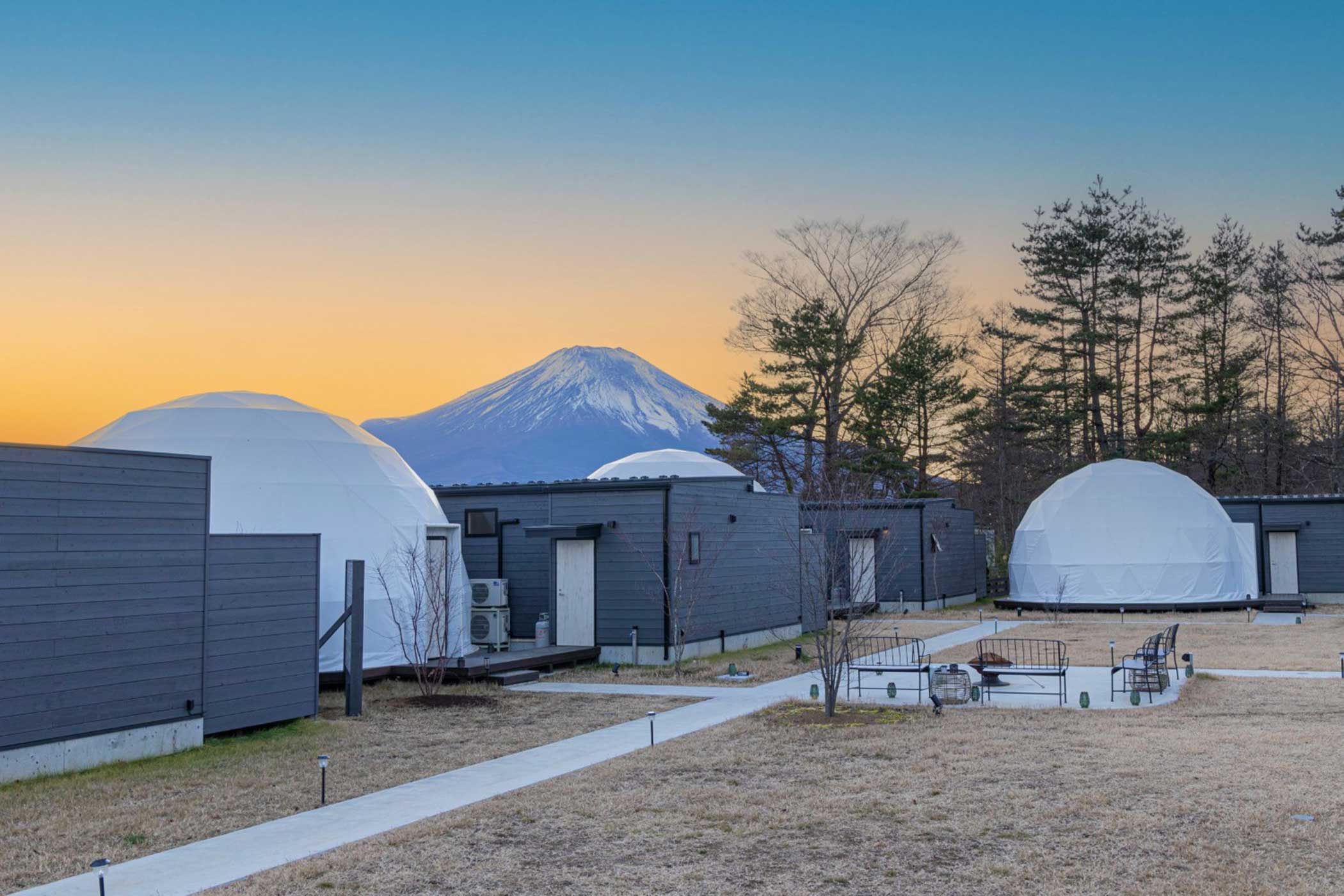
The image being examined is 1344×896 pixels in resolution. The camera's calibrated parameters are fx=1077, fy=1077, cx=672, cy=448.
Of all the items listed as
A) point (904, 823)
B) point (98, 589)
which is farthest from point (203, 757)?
point (904, 823)

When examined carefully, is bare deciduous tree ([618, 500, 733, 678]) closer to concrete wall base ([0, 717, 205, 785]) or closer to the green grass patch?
the green grass patch

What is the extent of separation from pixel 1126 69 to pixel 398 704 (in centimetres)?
2005

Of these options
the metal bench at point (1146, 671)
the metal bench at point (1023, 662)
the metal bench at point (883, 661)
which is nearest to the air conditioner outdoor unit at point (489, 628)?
the metal bench at point (883, 661)

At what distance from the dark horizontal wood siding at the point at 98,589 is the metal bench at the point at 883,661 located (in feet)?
25.4

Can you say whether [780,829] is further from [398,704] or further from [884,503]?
[884,503]

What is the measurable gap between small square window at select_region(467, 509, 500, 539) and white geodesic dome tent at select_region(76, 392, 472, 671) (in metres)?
2.32

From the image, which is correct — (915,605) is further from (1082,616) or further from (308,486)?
(308,486)

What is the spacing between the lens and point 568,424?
125m

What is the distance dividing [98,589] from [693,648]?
1160 cm

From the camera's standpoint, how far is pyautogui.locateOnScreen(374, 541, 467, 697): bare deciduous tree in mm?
17109

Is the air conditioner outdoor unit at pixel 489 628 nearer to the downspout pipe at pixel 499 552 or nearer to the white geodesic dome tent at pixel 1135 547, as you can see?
the downspout pipe at pixel 499 552

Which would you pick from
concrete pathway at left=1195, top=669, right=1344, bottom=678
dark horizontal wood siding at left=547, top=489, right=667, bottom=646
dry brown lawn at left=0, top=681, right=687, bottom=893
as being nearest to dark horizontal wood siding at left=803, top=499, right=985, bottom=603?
dark horizontal wood siding at left=547, top=489, right=667, bottom=646

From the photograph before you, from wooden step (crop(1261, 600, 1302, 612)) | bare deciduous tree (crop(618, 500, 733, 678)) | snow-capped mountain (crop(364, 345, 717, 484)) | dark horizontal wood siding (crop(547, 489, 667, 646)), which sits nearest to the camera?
bare deciduous tree (crop(618, 500, 733, 678))

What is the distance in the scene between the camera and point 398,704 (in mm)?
15039
